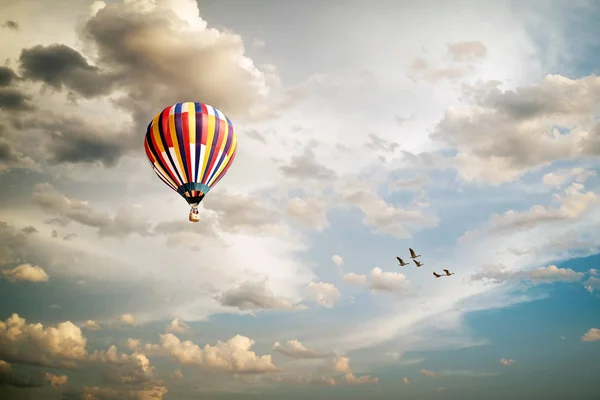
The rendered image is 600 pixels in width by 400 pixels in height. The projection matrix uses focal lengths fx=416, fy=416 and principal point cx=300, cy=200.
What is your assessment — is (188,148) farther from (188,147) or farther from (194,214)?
(194,214)

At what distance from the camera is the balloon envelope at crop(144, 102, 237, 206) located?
6469 cm

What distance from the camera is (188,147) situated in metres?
64.6

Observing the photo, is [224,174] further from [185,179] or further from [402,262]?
[402,262]

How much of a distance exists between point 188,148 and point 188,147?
16 centimetres

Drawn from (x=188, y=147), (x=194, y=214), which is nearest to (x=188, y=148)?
(x=188, y=147)

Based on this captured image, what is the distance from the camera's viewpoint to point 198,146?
65250 mm

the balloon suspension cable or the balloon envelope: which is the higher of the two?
the balloon envelope

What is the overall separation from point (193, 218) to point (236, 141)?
16034 millimetres

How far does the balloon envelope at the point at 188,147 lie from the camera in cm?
6469

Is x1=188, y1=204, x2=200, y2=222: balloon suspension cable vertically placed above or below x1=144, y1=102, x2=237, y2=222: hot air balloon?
below

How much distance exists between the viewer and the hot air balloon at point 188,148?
6469 cm

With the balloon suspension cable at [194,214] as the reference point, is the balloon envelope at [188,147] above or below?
above

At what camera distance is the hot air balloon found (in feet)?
212

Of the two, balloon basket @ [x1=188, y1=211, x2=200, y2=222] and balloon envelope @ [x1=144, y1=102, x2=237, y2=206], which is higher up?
balloon envelope @ [x1=144, y1=102, x2=237, y2=206]
